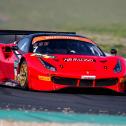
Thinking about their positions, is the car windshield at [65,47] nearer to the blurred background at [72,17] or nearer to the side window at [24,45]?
the side window at [24,45]

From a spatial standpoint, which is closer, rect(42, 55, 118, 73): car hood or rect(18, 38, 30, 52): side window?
rect(42, 55, 118, 73): car hood

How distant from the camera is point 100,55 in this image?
1230 cm

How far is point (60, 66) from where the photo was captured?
11.1 metres

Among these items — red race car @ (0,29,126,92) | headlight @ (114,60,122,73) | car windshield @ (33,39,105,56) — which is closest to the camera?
red race car @ (0,29,126,92)

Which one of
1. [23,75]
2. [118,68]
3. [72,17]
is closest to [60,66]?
[23,75]

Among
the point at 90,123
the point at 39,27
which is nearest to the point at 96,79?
the point at 90,123

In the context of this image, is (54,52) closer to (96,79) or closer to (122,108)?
(96,79)

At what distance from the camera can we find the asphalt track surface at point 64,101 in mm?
9023

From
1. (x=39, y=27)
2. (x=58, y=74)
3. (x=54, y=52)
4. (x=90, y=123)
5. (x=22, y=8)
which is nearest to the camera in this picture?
(x=90, y=123)

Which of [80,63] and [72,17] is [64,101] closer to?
[80,63]

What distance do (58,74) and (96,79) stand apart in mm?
630

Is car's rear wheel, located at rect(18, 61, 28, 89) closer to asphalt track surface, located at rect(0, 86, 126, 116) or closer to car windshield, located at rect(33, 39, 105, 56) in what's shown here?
asphalt track surface, located at rect(0, 86, 126, 116)

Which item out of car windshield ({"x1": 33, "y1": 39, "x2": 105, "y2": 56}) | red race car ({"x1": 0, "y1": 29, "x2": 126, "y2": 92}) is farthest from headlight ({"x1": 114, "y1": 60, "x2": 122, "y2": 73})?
car windshield ({"x1": 33, "y1": 39, "x2": 105, "y2": 56})

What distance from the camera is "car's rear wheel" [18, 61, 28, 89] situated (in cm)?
1135
